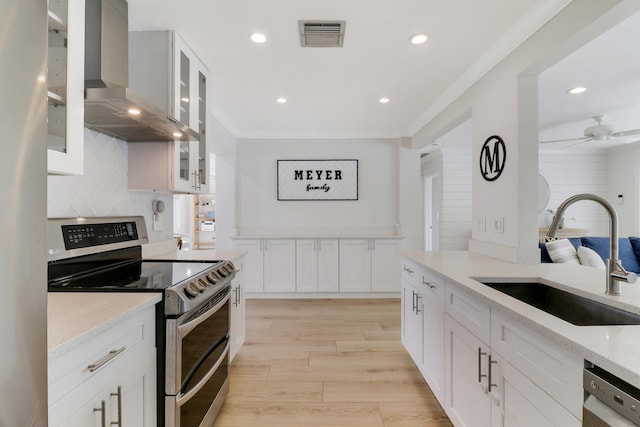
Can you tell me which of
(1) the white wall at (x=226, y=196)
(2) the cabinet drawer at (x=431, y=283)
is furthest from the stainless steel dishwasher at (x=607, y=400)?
(1) the white wall at (x=226, y=196)

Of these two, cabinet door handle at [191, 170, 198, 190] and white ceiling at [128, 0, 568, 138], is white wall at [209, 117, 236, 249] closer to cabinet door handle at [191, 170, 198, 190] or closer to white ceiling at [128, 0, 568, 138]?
white ceiling at [128, 0, 568, 138]

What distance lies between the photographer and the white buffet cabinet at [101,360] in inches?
33.3

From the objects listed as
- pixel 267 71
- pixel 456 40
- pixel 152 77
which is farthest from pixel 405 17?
pixel 152 77

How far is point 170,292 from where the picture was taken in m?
1.31

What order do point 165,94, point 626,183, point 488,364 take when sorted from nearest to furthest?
1. point 488,364
2. point 165,94
3. point 626,183

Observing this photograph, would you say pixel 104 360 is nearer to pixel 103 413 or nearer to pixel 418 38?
pixel 103 413

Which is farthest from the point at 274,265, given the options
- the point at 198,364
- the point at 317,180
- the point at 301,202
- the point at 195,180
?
the point at 198,364

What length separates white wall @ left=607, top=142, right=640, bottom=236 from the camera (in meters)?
5.20

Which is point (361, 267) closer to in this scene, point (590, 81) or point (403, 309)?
point (403, 309)

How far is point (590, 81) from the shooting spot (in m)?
2.97

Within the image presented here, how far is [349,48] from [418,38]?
0.49 m

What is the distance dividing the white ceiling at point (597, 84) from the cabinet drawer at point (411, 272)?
210cm

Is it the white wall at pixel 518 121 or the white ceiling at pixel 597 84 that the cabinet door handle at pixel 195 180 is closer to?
the white wall at pixel 518 121

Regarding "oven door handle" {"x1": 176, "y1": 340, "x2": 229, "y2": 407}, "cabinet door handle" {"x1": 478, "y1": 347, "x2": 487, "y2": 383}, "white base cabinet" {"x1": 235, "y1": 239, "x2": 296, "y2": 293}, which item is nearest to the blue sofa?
"cabinet door handle" {"x1": 478, "y1": 347, "x2": 487, "y2": 383}
